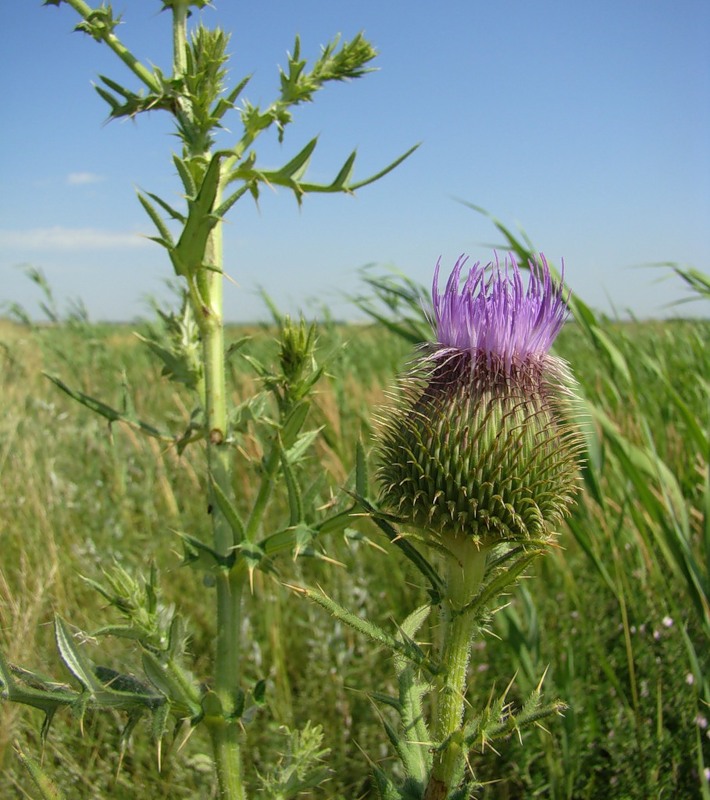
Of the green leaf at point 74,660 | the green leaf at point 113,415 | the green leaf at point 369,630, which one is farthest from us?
the green leaf at point 113,415

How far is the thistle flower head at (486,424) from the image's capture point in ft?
4.47

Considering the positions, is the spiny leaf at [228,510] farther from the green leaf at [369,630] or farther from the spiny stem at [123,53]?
the spiny stem at [123,53]

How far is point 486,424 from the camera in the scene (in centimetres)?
143

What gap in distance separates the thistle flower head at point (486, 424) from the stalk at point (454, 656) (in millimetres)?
56

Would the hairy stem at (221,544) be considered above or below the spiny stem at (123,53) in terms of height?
below

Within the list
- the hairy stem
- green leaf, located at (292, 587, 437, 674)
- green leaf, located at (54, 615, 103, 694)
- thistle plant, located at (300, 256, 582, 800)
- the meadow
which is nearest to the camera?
green leaf, located at (292, 587, 437, 674)

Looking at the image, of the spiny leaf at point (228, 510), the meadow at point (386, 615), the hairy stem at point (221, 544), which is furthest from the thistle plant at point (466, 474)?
the hairy stem at point (221, 544)

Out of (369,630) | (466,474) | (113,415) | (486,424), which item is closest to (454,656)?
(369,630)

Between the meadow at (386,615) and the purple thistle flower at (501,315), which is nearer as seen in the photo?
the purple thistle flower at (501,315)

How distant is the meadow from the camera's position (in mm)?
2059

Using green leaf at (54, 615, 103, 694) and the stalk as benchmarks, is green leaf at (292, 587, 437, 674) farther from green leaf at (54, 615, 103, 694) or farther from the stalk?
green leaf at (54, 615, 103, 694)

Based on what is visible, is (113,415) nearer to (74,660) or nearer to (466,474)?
(74,660)

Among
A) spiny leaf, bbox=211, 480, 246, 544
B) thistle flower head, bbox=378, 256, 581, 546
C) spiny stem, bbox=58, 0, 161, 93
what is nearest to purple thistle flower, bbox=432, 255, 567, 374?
thistle flower head, bbox=378, 256, 581, 546

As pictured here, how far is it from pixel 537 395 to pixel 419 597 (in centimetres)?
164
